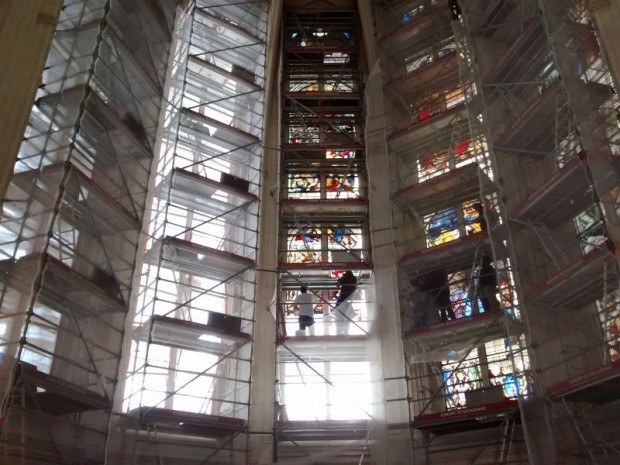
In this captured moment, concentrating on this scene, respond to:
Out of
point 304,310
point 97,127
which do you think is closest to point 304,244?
point 304,310

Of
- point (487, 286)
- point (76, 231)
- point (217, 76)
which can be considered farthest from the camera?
point (217, 76)

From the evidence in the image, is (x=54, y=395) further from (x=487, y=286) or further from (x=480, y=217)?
(x=480, y=217)

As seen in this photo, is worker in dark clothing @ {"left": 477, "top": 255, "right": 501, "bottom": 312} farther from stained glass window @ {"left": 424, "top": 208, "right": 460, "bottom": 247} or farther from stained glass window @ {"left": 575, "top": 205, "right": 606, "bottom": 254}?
stained glass window @ {"left": 575, "top": 205, "right": 606, "bottom": 254}

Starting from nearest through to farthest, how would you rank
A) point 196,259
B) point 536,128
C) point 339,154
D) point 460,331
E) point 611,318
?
point 611,318 < point 536,128 < point 460,331 < point 196,259 < point 339,154

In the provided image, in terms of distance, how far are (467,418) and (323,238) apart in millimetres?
6195

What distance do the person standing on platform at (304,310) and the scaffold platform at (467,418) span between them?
3.16 meters

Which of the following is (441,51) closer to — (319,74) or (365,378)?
(319,74)

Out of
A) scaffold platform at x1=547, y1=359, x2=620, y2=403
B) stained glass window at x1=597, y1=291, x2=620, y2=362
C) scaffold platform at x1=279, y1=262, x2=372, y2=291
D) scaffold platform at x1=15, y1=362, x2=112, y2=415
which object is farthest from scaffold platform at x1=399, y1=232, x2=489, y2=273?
scaffold platform at x1=15, y1=362, x2=112, y2=415

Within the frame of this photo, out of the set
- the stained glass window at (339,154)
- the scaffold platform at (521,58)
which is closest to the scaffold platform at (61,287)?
the stained glass window at (339,154)

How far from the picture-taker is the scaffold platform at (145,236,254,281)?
1323 cm

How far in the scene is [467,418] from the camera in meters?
11.2

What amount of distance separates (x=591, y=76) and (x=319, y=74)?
7.64m

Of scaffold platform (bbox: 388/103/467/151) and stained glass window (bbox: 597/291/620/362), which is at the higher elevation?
scaffold platform (bbox: 388/103/467/151)

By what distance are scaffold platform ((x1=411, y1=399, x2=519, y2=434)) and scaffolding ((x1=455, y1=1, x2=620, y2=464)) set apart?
2.16 feet
